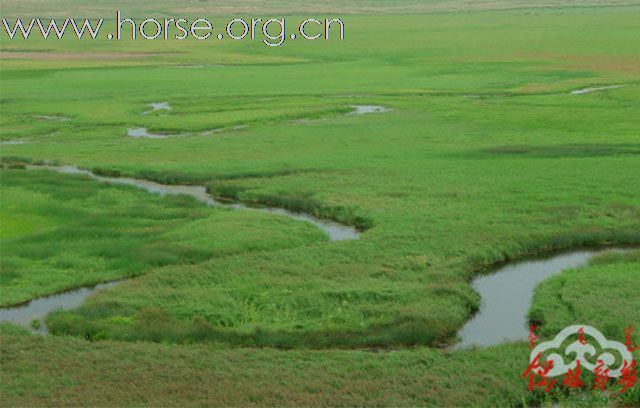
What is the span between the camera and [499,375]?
17.1m

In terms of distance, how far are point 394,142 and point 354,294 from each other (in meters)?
22.2

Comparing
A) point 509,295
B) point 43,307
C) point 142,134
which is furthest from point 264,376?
point 142,134

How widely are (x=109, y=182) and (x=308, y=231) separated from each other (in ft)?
35.1

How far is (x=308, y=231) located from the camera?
90.5ft

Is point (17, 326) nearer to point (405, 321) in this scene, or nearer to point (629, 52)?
point (405, 321)

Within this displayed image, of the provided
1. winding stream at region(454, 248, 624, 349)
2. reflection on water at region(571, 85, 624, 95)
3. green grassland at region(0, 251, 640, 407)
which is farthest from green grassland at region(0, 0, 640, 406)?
reflection on water at region(571, 85, 624, 95)

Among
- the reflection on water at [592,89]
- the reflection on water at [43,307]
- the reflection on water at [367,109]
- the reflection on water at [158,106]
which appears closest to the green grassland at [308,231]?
the reflection on water at [43,307]

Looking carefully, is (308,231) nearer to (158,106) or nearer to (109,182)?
(109,182)

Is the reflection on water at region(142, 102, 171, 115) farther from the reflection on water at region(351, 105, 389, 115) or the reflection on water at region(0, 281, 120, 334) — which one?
the reflection on water at region(0, 281, 120, 334)

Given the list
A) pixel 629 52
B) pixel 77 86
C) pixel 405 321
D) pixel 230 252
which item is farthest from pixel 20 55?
pixel 405 321

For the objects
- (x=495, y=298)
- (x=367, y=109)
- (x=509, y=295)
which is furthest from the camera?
(x=367, y=109)

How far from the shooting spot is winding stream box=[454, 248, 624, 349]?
19750mm

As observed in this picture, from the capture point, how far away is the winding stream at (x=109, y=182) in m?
21.2

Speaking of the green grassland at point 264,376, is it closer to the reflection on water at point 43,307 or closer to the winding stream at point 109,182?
the reflection on water at point 43,307
